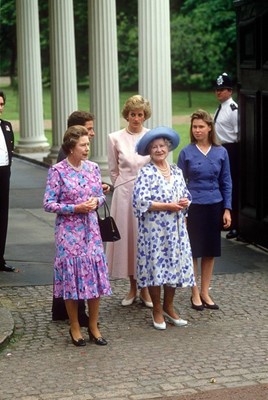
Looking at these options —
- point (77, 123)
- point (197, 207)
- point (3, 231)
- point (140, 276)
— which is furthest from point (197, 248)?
point (3, 231)

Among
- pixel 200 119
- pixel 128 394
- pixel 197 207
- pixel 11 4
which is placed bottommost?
pixel 128 394

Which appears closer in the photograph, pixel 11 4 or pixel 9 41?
pixel 11 4

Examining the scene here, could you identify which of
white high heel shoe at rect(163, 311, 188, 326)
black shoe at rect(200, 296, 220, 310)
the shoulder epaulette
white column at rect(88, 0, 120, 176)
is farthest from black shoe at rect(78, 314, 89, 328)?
white column at rect(88, 0, 120, 176)

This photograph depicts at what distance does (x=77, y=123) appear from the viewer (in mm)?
8719

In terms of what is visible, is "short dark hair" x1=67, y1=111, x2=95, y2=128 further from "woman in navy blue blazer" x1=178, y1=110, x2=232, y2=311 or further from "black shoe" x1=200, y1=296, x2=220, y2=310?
"black shoe" x1=200, y1=296, x2=220, y2=310

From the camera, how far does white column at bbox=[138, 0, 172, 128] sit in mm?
15984

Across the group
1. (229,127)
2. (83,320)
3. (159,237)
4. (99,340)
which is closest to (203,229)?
(159,237)

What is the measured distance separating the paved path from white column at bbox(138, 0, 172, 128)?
5.26 m

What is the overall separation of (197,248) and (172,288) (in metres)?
0.74

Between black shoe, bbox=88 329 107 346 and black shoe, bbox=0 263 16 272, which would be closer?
black shoe, bbox=88 329 107 346

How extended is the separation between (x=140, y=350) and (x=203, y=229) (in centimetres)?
171

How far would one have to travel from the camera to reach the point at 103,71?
59.5 feet

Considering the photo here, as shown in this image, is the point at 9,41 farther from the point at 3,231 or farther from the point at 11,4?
the point at 3,231

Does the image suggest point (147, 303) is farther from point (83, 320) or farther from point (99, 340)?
point (99, 340)
